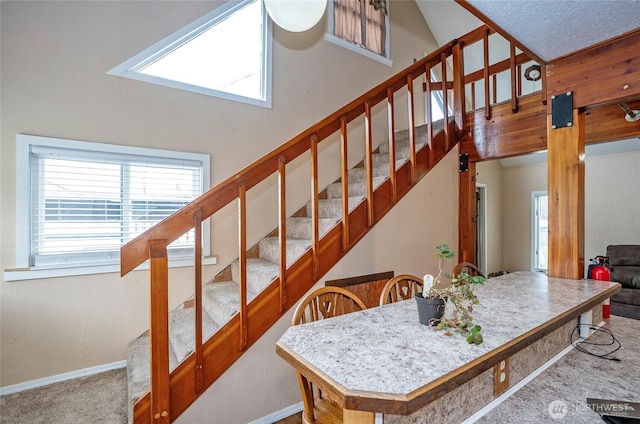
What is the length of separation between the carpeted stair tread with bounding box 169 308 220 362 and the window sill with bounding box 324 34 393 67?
11.1 ft

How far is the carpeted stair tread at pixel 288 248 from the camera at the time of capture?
2.23m

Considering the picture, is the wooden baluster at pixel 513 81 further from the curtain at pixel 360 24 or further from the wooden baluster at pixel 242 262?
the wooden baluster at pixel 242 262

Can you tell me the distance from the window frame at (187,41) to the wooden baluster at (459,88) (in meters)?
1.93

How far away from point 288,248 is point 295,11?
5.79ft

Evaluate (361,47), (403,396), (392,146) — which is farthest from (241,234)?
(361,47)

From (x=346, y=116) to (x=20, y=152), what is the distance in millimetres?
2353

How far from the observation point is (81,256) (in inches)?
95.6

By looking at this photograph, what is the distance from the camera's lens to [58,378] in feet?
7.50

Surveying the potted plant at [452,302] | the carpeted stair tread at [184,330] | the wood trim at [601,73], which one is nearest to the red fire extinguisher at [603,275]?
the wood trim at [601,73]

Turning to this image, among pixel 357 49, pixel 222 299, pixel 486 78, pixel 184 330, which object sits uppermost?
pixel 357 49

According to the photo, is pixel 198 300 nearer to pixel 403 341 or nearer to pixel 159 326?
pixel 159 326

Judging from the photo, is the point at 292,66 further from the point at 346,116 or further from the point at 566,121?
the point at 566,121

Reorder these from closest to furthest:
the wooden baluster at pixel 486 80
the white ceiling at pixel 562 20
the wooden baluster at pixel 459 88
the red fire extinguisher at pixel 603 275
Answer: the white ceiling at pixel 562 20 < the red fire extinguisher at pixel 603 275 < the wooden baluster at pixel 486 80 < the wooden baluster at pixel 459 88

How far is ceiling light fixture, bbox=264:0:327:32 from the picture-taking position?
218 cm
